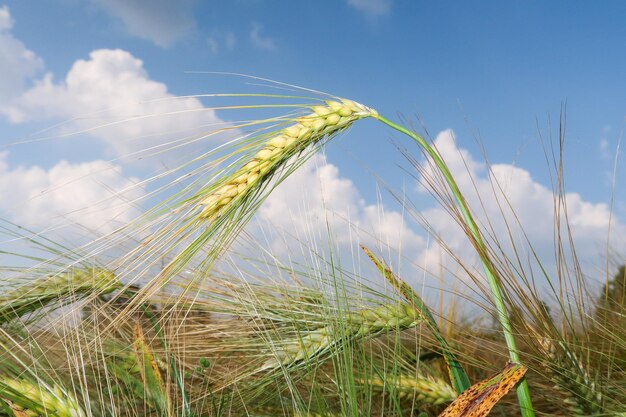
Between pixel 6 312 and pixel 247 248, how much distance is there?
2.27 ft

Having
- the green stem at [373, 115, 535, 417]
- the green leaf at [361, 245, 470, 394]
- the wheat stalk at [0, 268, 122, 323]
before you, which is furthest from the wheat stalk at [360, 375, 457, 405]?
the wheat stalk at [0, 268, 122, 323]

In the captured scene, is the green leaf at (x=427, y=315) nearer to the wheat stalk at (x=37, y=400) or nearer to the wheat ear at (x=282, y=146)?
the wheat ear at (x=282, y=146)

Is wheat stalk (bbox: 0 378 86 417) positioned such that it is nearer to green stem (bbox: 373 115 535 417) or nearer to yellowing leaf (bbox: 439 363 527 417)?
yellowing leaf (bbox: 439 363 527 417)

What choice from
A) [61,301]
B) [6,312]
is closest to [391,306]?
[61,301]

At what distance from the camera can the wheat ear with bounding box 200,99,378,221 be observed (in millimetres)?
1220

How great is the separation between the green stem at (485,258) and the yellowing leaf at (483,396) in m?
0.33

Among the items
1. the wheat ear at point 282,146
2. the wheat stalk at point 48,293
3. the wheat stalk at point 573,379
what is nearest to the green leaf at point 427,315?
the wheat stalk at point 573,379

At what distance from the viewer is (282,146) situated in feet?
4.28

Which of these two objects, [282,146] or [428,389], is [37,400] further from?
[428,389]

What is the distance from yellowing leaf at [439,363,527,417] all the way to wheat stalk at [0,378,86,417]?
68cm

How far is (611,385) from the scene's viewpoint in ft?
4.97

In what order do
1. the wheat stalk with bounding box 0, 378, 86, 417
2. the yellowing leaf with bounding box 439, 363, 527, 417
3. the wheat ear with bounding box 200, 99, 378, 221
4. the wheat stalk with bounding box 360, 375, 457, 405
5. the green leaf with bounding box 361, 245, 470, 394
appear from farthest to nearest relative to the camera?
the wheat stalk with bounding box 360, 375, 457, 405 → the green leaf with bounding box 361, 245, 470, 394 → the wheat ear with bounding box 200, 99, 378, 221 → the wheat stalk with bounding box 0, 378, 86, 417 → the yellowing leaf with bounding box 439, 363, 527, 417

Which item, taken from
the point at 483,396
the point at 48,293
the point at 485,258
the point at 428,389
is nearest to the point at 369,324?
the point at 485,258

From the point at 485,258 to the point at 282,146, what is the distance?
0.48m
